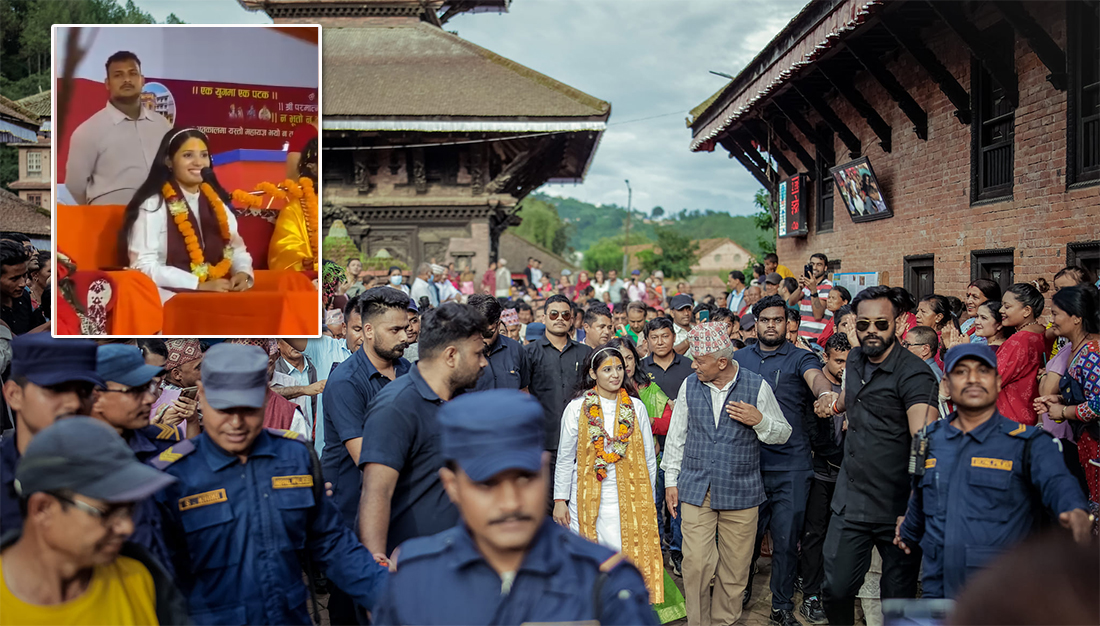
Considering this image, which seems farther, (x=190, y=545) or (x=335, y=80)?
(x=335, y=80)

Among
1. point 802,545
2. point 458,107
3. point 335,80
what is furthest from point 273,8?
point 802,545

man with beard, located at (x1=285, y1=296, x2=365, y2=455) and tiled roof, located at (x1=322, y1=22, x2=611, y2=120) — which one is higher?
tiled roof, located at (x1=322, y1=22, x2=611, y2=120)

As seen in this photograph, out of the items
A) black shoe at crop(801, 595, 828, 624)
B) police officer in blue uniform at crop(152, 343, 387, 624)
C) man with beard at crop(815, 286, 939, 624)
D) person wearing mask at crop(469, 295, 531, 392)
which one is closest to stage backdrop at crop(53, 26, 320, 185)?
person wearing mask at crop(469, 295, 531, 392)

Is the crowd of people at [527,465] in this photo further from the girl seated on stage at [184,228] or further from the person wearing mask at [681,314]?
the person wearing mask at [681,314]

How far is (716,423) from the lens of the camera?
216 inches

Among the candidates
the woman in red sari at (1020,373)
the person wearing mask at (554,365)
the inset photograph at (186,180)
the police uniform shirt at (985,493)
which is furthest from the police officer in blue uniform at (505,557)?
the person wearing mask at (554,365)

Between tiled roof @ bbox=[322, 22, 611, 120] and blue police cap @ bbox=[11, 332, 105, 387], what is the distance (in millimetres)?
16891

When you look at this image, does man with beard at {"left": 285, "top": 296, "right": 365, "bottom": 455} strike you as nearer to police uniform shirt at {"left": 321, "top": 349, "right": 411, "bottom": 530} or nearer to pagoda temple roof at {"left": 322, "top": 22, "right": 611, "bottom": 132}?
police uniform shirt at {"left": 321, "top": 349, "right": 411, "bottom": 530}

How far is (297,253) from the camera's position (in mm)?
4859

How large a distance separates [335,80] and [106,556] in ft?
67.7

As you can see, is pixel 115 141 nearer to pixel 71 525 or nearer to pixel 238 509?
pixel 238 509

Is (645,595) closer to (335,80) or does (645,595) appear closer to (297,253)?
(297,253)

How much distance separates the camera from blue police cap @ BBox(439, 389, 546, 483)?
1889 mm

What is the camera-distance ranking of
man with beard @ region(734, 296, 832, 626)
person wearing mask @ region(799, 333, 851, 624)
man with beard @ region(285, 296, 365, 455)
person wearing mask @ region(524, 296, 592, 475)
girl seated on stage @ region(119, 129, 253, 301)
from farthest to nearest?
1. person wearing mask @ region(524, 296, 592, 475)
2. man with beard @ region(285, 296, 365, 455)
3. person wearing mask @ region(799, 333, 851, 624)
4. man with beard @ region(734, 296, 832, 626)
5. girl seated on stage @ region(119, 129, 253, 301)
